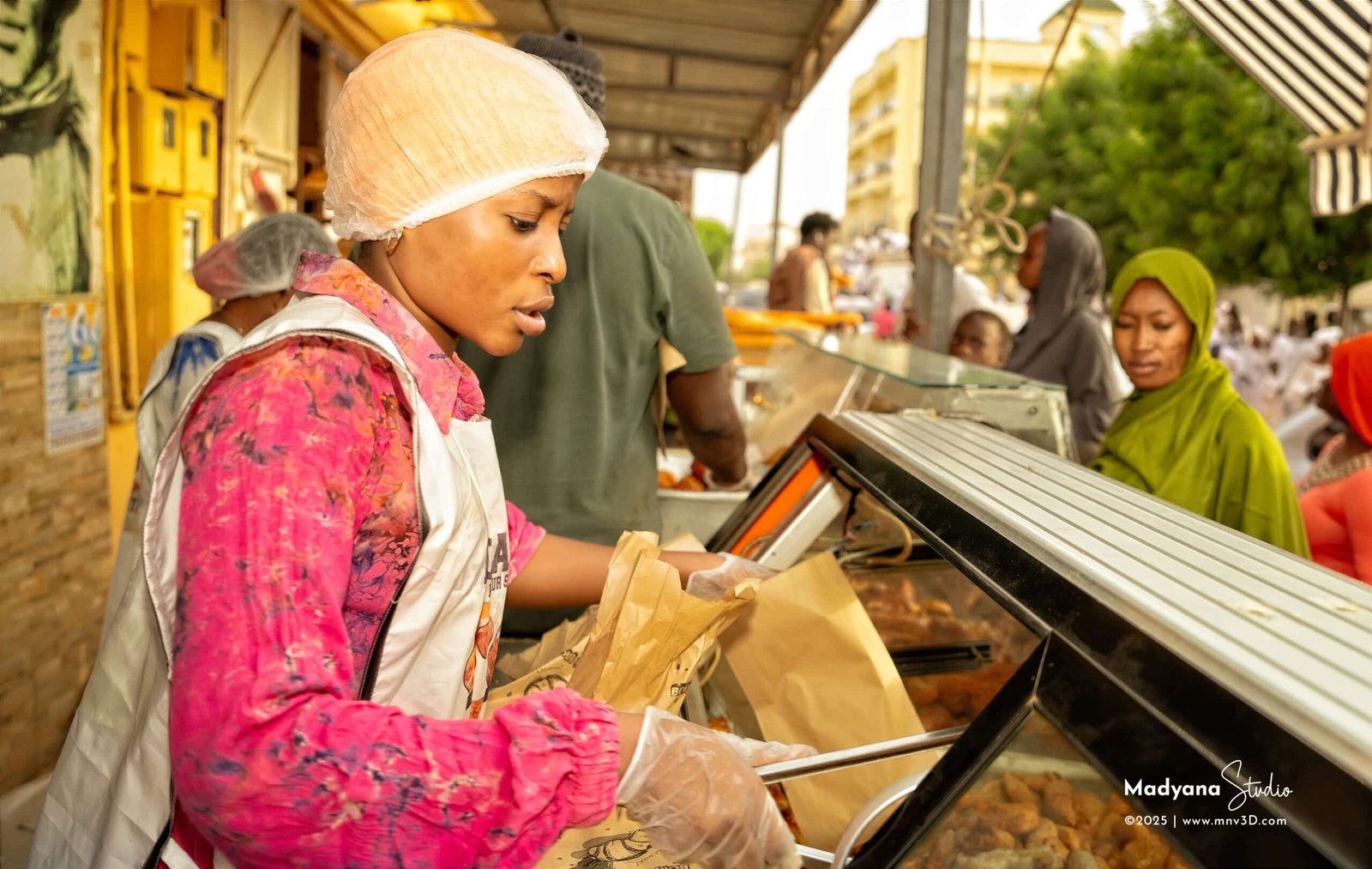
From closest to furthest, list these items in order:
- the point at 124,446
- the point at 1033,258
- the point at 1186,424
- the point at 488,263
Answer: the point at 488,263 < the point at 1186,424 < the point at 124,446 < the point at 1033,258

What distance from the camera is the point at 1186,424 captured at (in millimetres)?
2799

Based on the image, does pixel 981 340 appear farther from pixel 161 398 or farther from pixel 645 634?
pixel 645 634

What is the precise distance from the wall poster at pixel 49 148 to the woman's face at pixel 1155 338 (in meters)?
3.55

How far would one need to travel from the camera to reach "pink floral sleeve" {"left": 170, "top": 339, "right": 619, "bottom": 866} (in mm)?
942

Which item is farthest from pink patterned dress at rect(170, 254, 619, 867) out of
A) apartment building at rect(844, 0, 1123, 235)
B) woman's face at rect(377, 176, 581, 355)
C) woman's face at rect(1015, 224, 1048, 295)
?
apartment building at rect(844, 0, 1123, 235)

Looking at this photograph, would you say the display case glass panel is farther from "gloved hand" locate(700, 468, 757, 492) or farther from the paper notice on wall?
the paper notice on wall

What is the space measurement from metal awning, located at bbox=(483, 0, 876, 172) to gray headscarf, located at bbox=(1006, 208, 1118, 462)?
1840 millimetres

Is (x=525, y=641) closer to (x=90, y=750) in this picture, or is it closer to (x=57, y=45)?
(x=90, y=750)

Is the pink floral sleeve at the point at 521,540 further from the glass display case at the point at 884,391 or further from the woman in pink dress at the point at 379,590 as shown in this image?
the glass display case at the point at 884,391

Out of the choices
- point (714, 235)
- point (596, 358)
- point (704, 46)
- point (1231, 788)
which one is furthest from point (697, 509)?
point (714, 235)

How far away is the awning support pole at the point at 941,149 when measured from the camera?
14.1 feet

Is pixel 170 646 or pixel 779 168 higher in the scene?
pixel 779 168

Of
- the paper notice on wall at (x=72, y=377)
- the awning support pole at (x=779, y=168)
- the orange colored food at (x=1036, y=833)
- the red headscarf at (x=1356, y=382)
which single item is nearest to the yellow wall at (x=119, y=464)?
the paper notice on wall at (x=72, y=377)

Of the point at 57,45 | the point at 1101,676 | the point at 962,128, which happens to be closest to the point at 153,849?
the point at 1101,676
